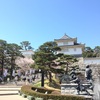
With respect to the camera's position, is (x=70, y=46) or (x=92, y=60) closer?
(x=92, y=60)

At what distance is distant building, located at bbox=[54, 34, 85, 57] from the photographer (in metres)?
50.6

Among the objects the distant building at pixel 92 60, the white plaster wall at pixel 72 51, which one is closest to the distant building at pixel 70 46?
the white plaster wall at pixel 72 51

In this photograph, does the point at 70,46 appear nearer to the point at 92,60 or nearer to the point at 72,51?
the point at 72,51

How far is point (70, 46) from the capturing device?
51031mm

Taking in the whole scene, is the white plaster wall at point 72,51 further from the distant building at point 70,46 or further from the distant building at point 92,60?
the distant building at point 92,60

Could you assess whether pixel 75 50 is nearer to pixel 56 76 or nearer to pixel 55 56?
pixel 56 76

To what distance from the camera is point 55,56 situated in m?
30.5

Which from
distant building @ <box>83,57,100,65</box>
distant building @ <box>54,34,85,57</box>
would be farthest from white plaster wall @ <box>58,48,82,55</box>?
distant building @ <box>83,57,100,65</box>

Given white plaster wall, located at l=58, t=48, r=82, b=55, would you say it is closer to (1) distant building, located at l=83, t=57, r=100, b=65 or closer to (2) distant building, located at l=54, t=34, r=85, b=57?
(2) distant building, located at l=54, t=34, r=85, b=57

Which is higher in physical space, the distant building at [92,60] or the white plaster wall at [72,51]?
the white plaster wall at [72,51]

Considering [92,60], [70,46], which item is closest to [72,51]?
[70,46]

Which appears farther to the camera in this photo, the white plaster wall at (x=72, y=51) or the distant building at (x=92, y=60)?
the white plaster wall at (x=72, y=51)

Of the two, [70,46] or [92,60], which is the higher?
A: [70,46]

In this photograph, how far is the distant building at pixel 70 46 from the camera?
1992 inches
